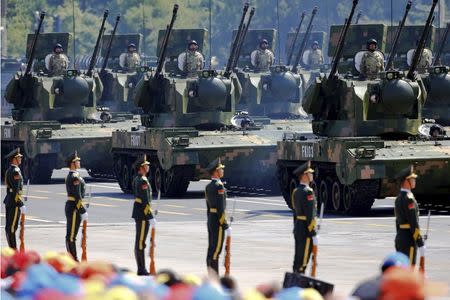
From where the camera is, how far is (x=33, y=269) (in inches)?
439

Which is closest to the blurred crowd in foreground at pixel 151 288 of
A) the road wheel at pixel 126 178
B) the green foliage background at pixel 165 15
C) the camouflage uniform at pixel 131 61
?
the road wheel at pixel 126 178

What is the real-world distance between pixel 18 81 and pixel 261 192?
409 inches

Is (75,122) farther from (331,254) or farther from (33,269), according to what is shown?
(33,269)

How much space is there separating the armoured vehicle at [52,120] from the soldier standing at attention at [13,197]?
1968 cm

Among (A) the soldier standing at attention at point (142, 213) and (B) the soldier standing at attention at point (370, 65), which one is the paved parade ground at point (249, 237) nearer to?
(A) the soldier standing at attention at point (142, 213)

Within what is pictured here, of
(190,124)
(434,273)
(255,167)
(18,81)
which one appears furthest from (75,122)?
(434,273)

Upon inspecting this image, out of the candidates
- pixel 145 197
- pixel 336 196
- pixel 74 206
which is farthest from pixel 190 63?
pixel 145 197

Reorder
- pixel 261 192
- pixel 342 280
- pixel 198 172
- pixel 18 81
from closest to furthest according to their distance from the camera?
pixel 342 280 → pixel 198 172 → pixel 261 192 → pixel 18 81

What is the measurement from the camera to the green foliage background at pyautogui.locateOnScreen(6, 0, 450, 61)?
95938mm

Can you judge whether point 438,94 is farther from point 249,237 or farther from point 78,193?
point 78,193

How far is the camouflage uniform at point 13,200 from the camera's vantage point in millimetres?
28109

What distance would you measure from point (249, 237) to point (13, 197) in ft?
15.8

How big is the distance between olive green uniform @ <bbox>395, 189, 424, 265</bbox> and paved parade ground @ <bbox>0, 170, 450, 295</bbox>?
2.99 ft

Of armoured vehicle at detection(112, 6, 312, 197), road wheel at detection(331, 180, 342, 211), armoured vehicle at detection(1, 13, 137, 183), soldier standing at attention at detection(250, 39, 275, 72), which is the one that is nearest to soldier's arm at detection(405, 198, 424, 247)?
road wheel at detection(331, 180, 342, 211)
